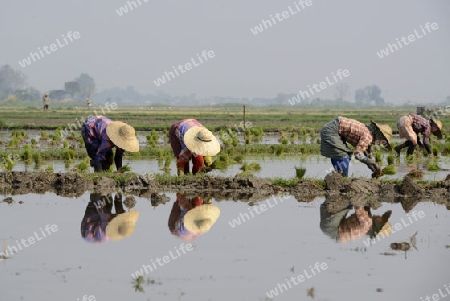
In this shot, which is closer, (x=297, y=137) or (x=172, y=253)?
(x=172, y=253)

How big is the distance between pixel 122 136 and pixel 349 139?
10.9 ft

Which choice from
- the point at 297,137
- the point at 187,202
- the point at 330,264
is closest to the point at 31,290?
the point at 330,264

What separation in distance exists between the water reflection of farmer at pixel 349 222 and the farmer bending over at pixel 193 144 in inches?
85.8

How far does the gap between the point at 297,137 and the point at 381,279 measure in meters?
20.1

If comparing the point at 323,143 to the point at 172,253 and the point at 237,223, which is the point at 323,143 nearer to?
the point at 237,223

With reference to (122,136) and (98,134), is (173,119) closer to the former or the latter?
(98,134)

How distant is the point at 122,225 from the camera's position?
9438 mm

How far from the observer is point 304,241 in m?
8.59

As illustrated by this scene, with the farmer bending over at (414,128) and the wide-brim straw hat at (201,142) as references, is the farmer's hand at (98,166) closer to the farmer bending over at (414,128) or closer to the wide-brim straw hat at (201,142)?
the wide-brim straw hat at (201,142)

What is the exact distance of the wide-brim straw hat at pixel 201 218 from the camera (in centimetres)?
928

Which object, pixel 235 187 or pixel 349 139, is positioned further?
pixel 349 139

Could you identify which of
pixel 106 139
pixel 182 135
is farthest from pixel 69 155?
pixel 182 135

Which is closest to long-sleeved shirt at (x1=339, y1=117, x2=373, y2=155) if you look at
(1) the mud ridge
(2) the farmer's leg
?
(2) the farmer's leg

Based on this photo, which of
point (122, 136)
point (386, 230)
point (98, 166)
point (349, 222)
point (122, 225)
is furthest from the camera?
point (98, 166)
